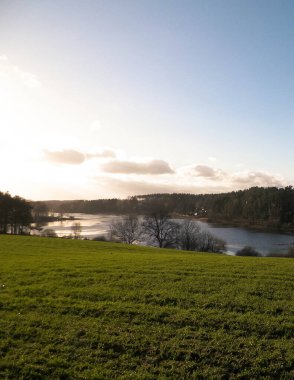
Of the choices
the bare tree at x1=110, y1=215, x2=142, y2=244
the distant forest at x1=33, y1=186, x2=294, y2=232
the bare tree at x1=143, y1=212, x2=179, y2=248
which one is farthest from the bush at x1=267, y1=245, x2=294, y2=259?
the distant forest at x1=33, y1=186, x2=294, y2=232

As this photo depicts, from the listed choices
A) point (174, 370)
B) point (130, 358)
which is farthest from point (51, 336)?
point (174, 370)

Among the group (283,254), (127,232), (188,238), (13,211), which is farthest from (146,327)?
(13,211)

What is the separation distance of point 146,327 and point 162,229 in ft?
210

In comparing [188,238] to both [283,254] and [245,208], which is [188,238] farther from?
[245,208]

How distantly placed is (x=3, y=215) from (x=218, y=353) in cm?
7140

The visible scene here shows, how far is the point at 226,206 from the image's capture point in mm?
137375

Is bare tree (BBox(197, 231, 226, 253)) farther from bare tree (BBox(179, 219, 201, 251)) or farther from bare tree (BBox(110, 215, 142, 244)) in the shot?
bare tree (BBox(110, 215, 142, 244))

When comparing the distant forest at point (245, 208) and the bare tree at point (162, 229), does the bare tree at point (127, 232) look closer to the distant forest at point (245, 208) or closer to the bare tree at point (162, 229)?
the bare tree at point (162, 229)

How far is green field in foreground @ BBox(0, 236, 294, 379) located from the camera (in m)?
6.40

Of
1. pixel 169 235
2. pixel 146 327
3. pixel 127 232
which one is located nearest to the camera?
pixel 146 327

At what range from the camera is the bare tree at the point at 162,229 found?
234ft

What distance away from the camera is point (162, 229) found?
72000 millimetres

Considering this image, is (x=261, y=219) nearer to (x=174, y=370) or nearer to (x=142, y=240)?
(x=142, y=240)

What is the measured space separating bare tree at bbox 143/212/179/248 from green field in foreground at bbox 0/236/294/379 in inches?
2285
